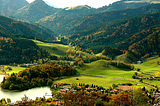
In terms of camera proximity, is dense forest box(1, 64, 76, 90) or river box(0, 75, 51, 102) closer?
river box(0, 75, 51, 102)

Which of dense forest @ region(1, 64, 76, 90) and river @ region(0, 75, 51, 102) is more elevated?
dense forest @ region(1, 64, 76, 90)

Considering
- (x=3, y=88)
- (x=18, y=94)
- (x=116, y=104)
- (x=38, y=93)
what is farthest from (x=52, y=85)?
(x=116, y=104)

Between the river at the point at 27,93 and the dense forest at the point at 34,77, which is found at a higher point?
the dense forest at the point at 34,77

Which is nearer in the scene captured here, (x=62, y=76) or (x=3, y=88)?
(x=3, y=88)

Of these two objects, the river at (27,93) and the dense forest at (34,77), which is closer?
the river at (27,93)

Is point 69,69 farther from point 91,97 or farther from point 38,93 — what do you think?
point 91,97

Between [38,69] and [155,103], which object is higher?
[38,69]

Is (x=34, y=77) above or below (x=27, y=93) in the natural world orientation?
above

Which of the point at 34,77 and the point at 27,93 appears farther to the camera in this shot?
the point at 34,77
